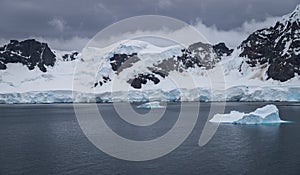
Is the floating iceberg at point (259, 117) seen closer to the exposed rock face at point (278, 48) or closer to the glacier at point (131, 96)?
the glacier at point (131, 96)

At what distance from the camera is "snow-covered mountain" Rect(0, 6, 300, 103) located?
13925 cm

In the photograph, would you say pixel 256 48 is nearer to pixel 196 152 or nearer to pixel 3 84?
pixel 3 84

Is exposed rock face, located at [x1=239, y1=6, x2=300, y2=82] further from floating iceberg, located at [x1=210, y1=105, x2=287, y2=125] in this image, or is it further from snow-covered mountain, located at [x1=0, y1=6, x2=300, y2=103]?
floating iceberg, located at [x1=210, y1=105, x2=287, y2=125]

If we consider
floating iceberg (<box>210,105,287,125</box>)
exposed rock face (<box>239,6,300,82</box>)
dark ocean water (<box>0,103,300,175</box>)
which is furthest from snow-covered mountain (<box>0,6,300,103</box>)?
dark ocean water (<box>0,103,300,175</box>)

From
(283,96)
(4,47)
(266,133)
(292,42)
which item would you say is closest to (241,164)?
(266,133)

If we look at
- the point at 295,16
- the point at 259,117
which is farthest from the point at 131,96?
the point at 259,117

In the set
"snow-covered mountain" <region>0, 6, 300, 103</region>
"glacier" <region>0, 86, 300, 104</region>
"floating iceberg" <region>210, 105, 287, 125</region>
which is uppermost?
"snow-covered mountain" <region>0, 6, 300, 103</region>

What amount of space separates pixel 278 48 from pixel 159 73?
6434 centimetres

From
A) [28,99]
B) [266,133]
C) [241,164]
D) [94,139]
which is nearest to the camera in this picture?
[241,164]

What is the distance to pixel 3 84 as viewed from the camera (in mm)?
170250

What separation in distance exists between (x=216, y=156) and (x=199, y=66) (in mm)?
174700

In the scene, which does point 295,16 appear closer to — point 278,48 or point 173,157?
point 278,48

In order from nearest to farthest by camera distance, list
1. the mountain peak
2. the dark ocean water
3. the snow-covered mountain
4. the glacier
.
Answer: the dark ocean water, the glacier, the snow-covered mountain, the mountain peak

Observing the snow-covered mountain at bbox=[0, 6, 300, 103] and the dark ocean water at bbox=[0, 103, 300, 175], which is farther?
the snow-covered mountain at bbox=[0, 6, 300, 103]
